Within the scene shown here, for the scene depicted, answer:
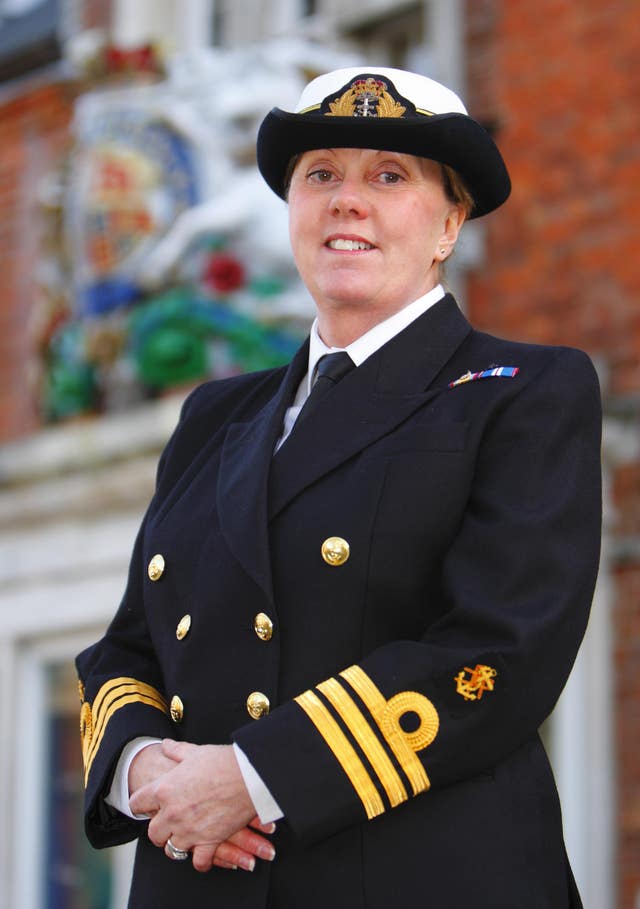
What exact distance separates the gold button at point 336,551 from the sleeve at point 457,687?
0.14m

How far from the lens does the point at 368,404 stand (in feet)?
8.00

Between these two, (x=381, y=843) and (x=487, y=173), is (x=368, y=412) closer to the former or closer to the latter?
(x=487, y=173)

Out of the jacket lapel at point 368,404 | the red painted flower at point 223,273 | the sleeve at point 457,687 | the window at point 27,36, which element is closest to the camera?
the sleeve at point 457,687

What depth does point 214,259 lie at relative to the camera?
6246 mm

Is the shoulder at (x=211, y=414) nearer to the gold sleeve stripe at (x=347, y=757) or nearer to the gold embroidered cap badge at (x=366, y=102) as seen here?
the gold embroidered cap badge at (x=366, y=102)

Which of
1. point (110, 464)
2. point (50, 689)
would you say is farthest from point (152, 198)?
point (50, 689)

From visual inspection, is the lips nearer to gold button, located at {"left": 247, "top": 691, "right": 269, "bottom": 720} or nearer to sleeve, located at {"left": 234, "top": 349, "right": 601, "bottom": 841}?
sleeve, located at {"left": 234, "top": 349, "right": 601, "bottom": 841}

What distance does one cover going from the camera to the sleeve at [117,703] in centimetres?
242

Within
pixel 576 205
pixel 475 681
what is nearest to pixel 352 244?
pixel 475 681

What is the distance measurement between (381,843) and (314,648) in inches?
10.2

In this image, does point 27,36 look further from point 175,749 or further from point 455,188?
point 175,749

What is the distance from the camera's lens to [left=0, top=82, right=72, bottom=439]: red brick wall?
787 centimetres

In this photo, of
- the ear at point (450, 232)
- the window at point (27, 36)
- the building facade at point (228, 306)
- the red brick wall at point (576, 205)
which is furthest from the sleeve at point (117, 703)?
the window at point (27, 36)

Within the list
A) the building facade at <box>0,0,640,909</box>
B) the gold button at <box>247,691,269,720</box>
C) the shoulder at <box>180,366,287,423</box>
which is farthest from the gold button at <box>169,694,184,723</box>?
the building facade at <box>0,0,640,909</box>
